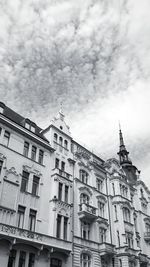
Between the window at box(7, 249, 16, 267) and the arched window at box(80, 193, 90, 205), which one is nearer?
the window at box(7, 249, 16, 267)

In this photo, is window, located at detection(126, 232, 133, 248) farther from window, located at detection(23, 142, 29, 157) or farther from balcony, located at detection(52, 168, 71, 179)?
window, located at detection(23, 142, 29, 157)

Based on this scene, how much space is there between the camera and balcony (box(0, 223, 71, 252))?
22688 mm

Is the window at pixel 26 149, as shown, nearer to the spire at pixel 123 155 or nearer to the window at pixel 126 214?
the window at pixel 126 214

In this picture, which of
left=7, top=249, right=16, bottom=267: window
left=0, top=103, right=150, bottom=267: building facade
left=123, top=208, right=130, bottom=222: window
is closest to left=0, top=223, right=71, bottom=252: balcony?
left=0, top=103, right=150, bottom=267: building facade

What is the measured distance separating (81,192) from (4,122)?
14.2 meters

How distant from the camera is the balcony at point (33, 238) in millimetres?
22688

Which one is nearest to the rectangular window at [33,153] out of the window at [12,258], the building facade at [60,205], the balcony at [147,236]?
the building facade at [60,205]

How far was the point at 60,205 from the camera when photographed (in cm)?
2995

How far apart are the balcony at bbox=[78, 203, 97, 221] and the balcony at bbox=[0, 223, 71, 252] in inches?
183

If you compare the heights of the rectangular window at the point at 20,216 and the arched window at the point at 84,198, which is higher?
the arched window at the point at 84,198

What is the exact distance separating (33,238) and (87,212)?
9327mm

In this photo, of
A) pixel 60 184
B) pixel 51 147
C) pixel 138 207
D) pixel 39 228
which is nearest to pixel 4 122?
pixel 51 147

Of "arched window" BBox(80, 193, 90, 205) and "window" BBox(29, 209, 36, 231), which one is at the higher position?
"arched window" BBox(80, 193, 90, 205)

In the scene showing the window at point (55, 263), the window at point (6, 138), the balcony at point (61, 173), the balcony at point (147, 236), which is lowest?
the window at point (55, 263)
